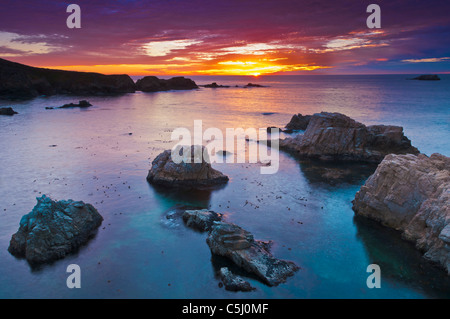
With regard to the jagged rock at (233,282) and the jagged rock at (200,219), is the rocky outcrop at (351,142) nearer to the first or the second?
the jagged rock at (200,219)

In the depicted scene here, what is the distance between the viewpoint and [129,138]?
77.3 m

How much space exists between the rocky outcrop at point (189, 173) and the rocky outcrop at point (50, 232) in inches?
596

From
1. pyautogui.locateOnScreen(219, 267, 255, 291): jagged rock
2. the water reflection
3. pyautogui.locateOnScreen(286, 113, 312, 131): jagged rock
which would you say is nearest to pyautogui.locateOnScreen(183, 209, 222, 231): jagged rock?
pyautogui.locateOnScreen(219, 267, 255, 291): jagged rock

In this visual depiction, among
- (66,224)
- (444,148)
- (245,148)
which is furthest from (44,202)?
(444,148)

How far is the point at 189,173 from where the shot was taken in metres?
46.4

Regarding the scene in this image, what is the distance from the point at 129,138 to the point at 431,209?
6413 centimetres

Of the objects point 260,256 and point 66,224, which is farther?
point 66,224

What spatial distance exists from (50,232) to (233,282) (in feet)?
56.0

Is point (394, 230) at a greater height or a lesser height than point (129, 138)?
lesser

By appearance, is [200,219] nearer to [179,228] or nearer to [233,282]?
[179,228]

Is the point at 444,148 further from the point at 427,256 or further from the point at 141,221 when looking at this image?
the point at 141,221

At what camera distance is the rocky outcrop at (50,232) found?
27953 mm
